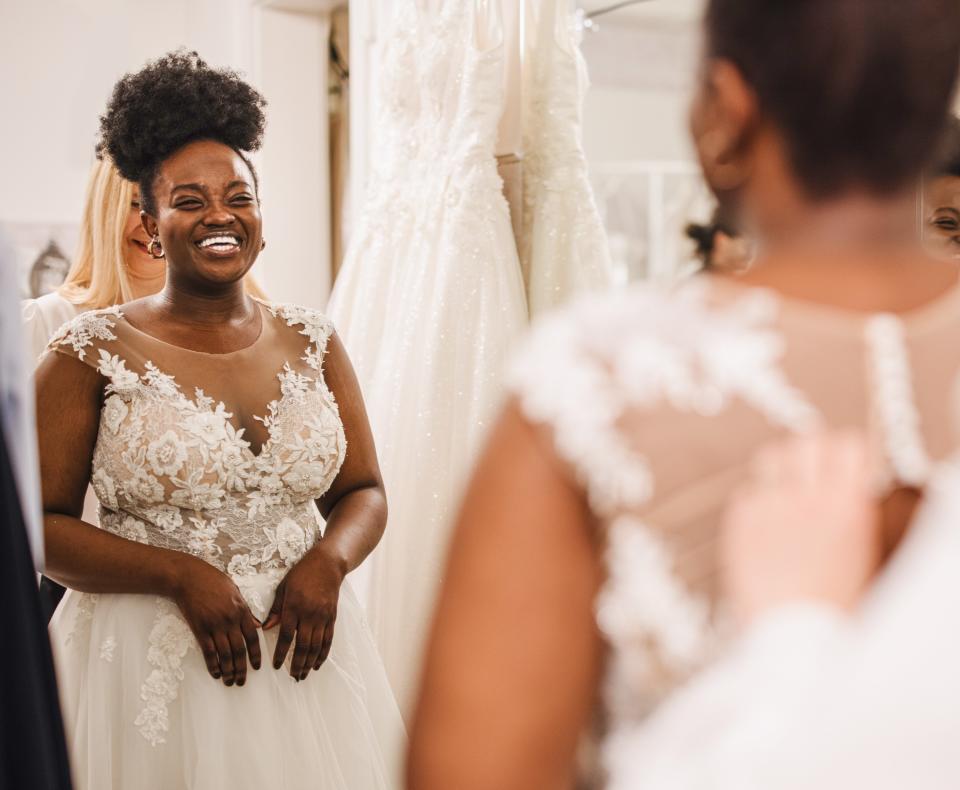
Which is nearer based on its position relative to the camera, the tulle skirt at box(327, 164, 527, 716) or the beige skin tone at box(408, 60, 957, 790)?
the beige skin tone at box(408, 60, 957, 790)

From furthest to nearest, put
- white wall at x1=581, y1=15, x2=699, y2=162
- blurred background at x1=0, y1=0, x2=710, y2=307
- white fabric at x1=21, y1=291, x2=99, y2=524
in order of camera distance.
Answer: blurred background at x1=0, y1=0, x2=710, y2=307
white fabric at x1=21, y1=291, x2=99, y2=524
white wall at x1=581, y1=15, x2=699, y2=162

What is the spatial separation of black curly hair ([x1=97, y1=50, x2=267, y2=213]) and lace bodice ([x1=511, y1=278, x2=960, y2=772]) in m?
1.27

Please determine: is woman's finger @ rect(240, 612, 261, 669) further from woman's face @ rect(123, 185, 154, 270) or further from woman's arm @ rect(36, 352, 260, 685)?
woman's face @ rect(123, 185, 154, 270)

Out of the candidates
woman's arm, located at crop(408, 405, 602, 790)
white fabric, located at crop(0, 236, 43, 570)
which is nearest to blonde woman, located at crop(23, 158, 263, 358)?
white fabric, located at crop(0, 236, 43, 570)

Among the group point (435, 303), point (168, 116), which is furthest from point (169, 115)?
point (435, 303)

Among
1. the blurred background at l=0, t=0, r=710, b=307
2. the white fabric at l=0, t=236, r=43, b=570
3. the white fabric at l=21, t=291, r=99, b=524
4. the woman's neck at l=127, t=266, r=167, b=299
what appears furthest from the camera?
the blurred background at l=0, t=0, r=710, b=307

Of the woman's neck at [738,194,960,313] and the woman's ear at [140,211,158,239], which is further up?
the woman's neck at [738,194,960,313]

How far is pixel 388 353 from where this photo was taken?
2275 millimetres

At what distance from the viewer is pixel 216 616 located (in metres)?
1.54

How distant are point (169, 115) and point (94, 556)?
26.8 inches

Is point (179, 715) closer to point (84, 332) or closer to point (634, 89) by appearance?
point (84, 332)

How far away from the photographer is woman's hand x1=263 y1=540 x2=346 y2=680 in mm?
1608

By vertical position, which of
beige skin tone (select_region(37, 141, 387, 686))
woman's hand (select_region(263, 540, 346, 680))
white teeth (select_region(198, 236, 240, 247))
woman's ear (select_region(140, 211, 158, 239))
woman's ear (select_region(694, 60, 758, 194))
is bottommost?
woman's hand (select_region(263, 540, 346, 680))

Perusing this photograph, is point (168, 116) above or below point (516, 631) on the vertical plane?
above
